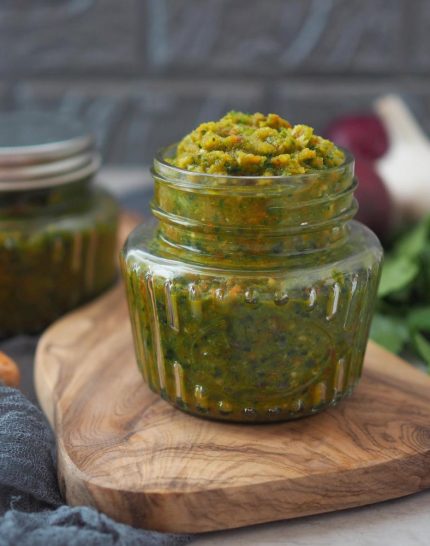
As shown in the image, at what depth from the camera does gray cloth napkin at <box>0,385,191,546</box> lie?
1073mm

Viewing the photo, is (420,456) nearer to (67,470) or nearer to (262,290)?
(262,290)

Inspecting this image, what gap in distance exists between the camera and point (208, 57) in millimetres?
3154

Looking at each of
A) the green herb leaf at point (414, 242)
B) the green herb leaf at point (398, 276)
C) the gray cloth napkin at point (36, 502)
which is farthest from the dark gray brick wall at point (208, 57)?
the gray cloth napkin at point (36, 502)

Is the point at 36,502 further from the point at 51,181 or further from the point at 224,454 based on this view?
the point at 51,181

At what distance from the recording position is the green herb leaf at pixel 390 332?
A: 1.64m

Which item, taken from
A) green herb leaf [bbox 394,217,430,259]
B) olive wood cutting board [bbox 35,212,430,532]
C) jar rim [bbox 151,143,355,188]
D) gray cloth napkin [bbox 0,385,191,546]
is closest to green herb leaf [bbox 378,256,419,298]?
green herb leaf [bbox 394,217,430,259]

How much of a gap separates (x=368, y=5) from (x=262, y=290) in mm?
2147

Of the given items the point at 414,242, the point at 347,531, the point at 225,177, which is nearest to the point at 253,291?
the point at 225,177

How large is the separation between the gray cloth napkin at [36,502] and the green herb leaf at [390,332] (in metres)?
A: 0.67

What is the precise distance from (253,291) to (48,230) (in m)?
0.67

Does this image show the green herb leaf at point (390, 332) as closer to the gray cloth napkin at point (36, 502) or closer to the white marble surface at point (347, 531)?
the white marble surface at point (347, 531)

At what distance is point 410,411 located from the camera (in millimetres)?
1352

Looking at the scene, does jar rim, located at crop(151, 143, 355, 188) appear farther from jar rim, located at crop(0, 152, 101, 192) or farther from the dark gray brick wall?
the dark gray brick wall

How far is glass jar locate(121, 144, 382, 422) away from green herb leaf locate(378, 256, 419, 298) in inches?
14.5
